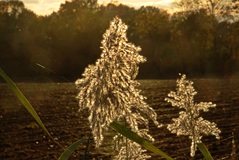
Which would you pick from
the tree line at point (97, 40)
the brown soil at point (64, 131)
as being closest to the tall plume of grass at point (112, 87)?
the brown soil at point (64, 131)

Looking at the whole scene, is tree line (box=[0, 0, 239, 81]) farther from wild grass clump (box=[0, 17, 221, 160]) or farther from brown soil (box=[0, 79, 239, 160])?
wild grass clump (box=[0, 17, 221, 160])

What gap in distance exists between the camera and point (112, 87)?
6.77ft

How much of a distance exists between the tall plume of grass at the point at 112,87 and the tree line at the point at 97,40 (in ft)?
301

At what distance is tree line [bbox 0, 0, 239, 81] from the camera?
95.7 meters

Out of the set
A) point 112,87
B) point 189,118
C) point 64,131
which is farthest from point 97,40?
point 112,87

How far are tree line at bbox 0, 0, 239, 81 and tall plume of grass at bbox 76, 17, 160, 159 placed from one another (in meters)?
91.8

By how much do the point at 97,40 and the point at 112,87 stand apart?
97491mm

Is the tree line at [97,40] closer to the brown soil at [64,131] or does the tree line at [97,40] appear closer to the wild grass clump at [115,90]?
the brown soil at [64,131]

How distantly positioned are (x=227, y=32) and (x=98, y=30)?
31137 mm

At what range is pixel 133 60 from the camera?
2156mm

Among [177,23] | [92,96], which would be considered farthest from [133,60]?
[177,23]

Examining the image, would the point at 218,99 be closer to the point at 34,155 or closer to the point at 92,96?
the point at 34,155

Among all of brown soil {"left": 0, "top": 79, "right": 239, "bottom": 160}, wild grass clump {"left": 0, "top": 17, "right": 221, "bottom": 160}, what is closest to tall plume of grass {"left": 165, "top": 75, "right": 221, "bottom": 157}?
wild grass clump {"left": 0, "top": 17, "right": 221, "bottom": 160}

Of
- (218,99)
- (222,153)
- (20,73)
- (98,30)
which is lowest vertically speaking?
(222,153)
